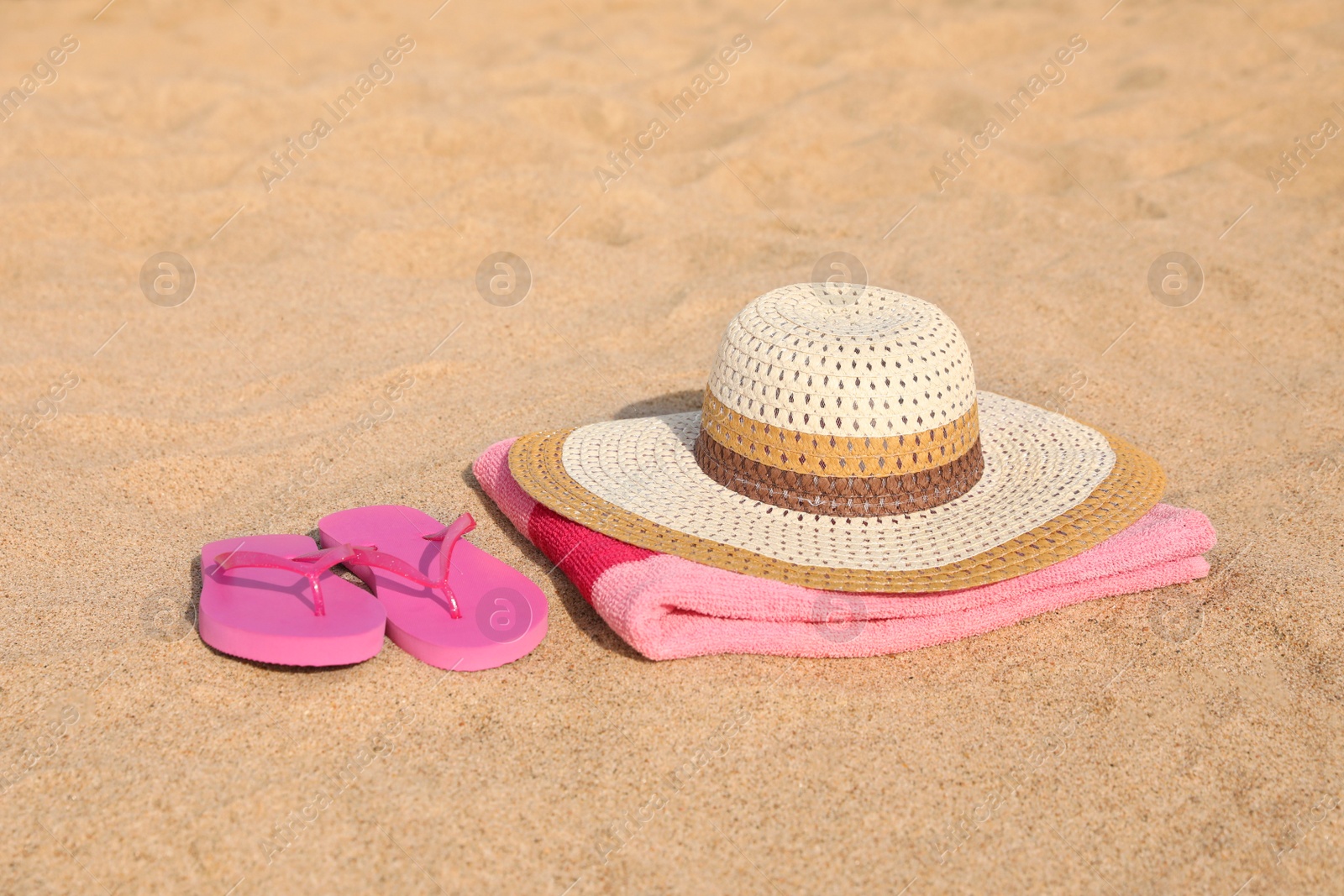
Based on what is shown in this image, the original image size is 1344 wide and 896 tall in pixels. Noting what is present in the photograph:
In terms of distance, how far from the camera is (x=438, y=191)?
4.32m

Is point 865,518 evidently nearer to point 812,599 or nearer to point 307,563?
point 812,599

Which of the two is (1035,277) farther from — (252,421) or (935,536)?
(252,421)

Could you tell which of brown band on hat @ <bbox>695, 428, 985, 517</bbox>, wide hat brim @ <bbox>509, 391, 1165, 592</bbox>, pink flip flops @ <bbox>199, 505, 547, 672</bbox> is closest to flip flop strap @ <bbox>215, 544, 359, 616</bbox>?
pink flip flops @ <bbox>199, 505, 547, 672</bbox>

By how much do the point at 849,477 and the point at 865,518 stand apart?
0.10 meters

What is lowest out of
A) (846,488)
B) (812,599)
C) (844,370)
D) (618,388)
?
(618,388)

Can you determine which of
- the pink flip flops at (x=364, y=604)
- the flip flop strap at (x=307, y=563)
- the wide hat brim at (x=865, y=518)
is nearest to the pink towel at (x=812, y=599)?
the wide hat brim at (x=865, y=518)

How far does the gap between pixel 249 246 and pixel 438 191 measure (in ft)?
2.47

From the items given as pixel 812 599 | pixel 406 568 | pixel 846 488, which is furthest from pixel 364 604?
pixel 846 488

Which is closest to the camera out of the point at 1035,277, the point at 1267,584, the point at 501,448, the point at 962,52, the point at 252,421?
the point at 1267,584

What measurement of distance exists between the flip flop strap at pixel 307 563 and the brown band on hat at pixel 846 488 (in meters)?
0.77

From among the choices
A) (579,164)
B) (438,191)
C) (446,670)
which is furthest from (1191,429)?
(438,191)

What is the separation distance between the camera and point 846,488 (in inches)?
84.4

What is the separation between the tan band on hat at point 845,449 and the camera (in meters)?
2.11

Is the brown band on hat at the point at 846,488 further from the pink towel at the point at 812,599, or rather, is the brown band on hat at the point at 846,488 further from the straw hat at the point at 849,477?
the pink towel at the point at 812,599
